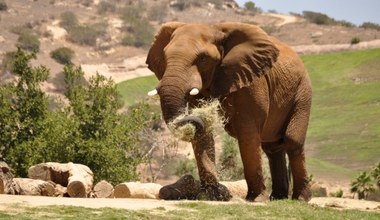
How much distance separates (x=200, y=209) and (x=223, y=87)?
3130 mm

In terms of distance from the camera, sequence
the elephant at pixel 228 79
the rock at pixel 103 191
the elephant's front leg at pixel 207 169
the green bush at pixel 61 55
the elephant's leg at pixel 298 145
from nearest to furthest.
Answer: the elephant at pixel 228 79 → the elephant's front leg at pixel 207 169 → the elephant's leg at pixel 298 145 → the rock at pixel 103 191 → the green bush at pixel 61 55

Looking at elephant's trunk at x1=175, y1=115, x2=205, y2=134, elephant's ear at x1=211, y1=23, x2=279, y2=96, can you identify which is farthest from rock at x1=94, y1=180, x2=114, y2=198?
elephant's trunk at x1=175, y1=115, x2=205, y2=134

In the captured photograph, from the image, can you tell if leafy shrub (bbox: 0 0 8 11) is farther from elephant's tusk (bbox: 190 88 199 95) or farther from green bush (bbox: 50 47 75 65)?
elephant's tusk (bbox: 190 88 199 95)

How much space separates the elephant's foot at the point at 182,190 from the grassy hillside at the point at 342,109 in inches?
1558

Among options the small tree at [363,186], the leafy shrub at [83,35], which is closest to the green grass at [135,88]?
the leafy shrub at [83,35]

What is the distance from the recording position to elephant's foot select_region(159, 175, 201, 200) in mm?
15664

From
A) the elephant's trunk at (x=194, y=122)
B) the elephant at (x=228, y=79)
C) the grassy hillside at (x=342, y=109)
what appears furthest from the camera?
the grassy hillside at (x=342, y=109)

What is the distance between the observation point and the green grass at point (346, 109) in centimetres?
6069

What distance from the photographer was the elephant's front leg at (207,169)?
15.6 meters

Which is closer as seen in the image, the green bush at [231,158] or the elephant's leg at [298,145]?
the elephant's leg at [298,145]

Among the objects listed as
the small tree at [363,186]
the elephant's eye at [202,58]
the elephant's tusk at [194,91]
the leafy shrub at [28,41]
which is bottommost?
the small tree at [363,186]

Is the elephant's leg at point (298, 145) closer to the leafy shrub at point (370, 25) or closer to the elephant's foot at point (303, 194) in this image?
the elephant's foot at point (303, 194)

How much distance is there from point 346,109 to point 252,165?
58818mm

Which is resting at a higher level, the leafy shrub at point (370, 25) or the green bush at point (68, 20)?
the leafy shrub at point (370, 25)
